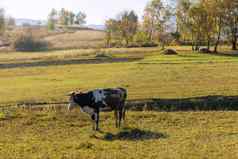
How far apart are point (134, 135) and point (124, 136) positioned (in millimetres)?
487

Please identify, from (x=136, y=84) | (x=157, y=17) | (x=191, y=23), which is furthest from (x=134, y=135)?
(x=157, y=17)

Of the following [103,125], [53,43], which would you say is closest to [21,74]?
[103,125]

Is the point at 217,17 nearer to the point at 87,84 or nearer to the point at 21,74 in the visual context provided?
the point at 21,74

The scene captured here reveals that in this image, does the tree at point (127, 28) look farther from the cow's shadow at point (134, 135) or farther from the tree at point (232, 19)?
the cow's shadow at point (134, 135)

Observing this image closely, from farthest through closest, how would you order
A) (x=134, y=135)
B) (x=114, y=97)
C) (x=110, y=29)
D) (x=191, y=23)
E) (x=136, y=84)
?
(x=110, y=29), (x=191, y=23), (x=136, y=84), (x=114, y=97), (x=134, y=135)

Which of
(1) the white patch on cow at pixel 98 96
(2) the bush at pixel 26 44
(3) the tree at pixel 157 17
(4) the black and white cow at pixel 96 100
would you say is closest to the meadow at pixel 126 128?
(4) the black and white cow at pixel 96 100

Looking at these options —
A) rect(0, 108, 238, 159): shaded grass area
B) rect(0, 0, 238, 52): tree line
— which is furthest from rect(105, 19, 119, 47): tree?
rect(0, 108, 238, 159): shaded grass area

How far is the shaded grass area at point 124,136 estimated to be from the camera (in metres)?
17.8

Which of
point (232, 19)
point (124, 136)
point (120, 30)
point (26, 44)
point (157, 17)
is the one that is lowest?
point (124, 136)

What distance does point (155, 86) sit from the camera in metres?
39.1

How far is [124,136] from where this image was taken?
20.9 m

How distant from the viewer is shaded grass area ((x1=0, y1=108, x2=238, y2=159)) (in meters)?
17.8

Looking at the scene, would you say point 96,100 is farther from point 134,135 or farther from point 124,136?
point 134,135

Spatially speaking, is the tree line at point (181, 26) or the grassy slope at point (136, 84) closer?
the grassy slope at point (136, 84)
